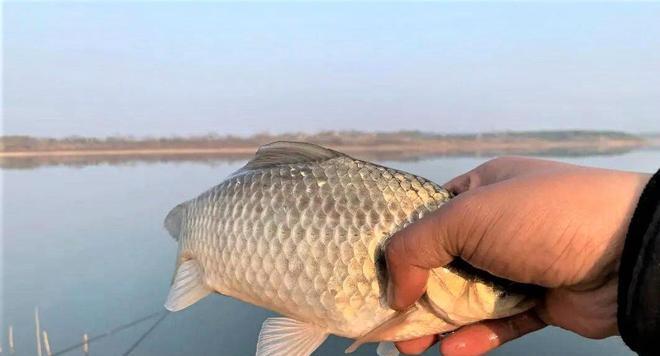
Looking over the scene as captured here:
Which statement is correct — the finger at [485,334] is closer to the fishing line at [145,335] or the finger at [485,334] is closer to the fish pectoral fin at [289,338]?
the fish pectoral fin at [289,338]

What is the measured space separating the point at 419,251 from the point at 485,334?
513mm

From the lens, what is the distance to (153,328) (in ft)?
15.1

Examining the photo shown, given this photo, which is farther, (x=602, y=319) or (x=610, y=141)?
(x=610, y=141)

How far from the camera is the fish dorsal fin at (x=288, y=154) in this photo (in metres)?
1.81

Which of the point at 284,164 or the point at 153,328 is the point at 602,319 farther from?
the point at 153,328

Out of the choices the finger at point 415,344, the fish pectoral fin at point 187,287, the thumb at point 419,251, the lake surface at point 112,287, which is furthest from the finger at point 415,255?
the lake surface at point 112,287

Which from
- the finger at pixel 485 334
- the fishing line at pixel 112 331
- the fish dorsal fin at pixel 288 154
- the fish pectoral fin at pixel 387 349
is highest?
the fish dorsal fin at pixel 288 154

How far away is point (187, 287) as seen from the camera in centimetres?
193

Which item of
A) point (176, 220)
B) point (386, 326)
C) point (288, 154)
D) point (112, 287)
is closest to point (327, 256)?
point (386, 326)

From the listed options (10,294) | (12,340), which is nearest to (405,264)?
(12,340)

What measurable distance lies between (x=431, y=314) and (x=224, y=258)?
60 centimetres

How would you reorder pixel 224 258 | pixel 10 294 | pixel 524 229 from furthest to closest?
pixel 10 294
pixel 224 258
pixel 524 229

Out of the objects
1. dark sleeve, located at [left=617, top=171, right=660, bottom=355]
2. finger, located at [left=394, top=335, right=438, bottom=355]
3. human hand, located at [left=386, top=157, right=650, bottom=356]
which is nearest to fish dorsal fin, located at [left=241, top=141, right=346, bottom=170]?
human hand, located at [left=386, top=157, right=650, bottom=356]

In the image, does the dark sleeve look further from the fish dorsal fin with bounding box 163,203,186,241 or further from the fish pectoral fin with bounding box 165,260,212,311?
the fish dorsal fin with bounding box 163,203,186,241
